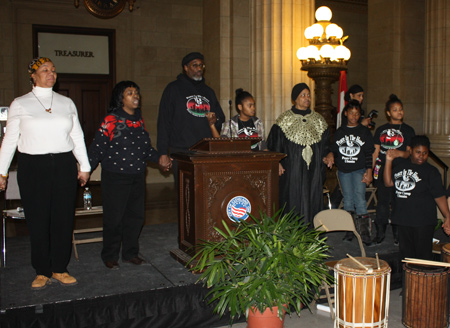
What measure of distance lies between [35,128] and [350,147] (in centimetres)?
342

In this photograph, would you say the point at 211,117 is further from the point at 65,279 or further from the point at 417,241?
the point at 417,241

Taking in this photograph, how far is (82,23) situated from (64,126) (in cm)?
830

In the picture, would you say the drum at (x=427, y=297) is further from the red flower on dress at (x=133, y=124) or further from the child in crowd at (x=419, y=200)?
the red flower on dress at (x=133, y=124)

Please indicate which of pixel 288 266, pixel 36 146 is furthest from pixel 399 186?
pixel 36 146

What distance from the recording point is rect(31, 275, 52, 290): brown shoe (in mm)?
4107

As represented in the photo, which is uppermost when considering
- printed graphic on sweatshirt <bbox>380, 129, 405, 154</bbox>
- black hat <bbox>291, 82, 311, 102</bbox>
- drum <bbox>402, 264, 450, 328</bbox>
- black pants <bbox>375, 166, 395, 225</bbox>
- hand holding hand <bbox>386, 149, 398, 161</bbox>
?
black hat <bbox>291, 82, 311, 102</bbox>

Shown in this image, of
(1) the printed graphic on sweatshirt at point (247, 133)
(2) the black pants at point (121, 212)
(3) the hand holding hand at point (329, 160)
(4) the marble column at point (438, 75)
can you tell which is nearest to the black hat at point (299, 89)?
(1) the printed graphic on sweatshirt at point (247, 133)

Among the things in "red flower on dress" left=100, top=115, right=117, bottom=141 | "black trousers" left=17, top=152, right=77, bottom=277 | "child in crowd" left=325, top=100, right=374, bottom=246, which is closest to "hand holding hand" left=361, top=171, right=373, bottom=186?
"child in crowd" left=325, top=100, right=374, bottom=246

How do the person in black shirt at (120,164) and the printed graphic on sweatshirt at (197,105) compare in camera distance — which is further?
the printed graphic on sweatshirt at (197,105)

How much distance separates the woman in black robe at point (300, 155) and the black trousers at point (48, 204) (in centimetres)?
220

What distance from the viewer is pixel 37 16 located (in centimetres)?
1123

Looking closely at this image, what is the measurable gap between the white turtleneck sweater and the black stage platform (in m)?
1.06

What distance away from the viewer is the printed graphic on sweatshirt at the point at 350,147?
5.71 meters

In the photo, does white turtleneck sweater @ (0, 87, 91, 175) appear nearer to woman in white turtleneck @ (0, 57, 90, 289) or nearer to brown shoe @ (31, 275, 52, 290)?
woman in white turtleneck @ (0, 57, 90, 289)
